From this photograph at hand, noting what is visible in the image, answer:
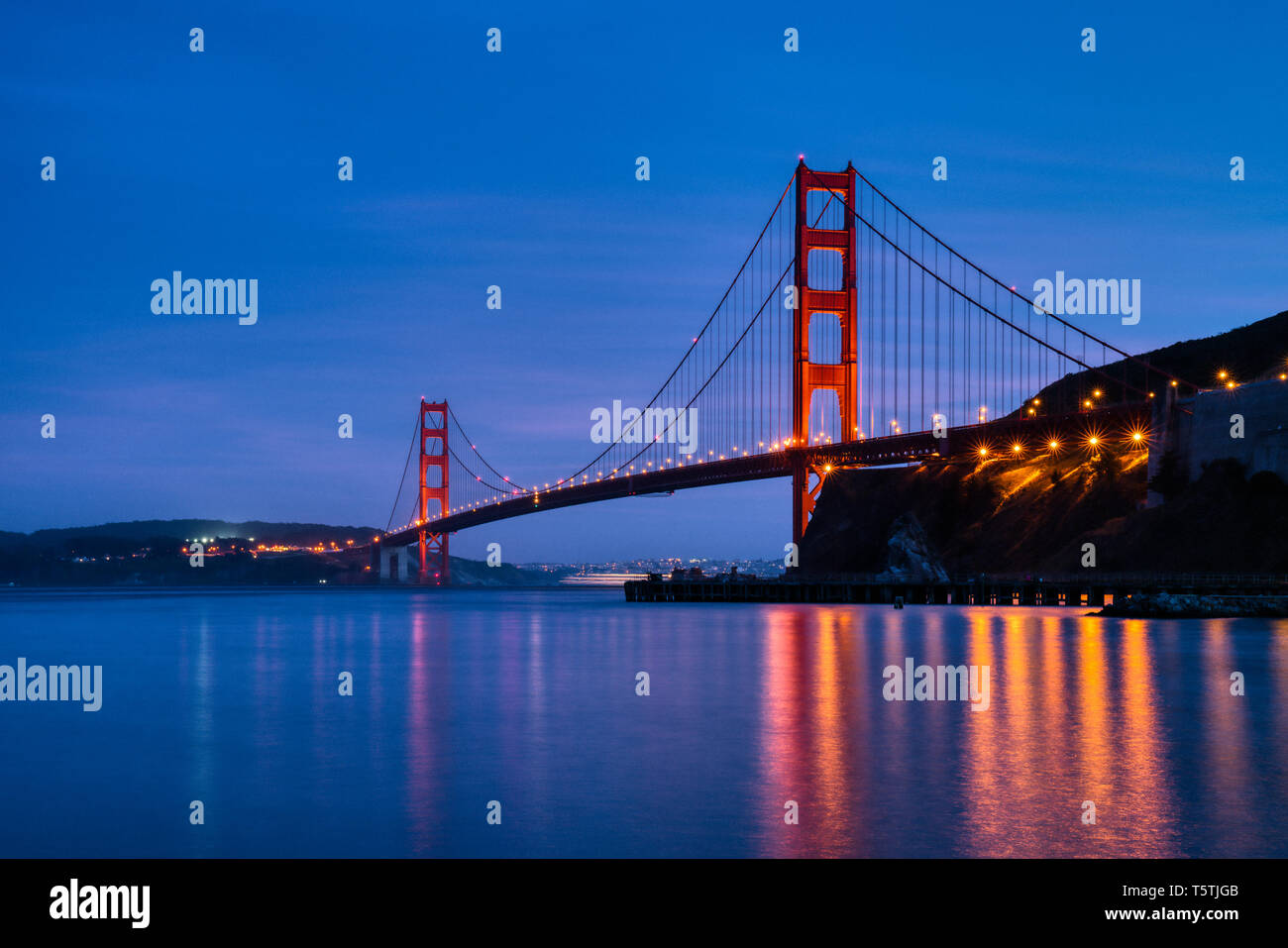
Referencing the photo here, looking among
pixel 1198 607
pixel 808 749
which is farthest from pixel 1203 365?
pixel 808 749

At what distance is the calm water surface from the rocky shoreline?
1487cm

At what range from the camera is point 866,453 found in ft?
240

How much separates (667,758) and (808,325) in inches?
2739

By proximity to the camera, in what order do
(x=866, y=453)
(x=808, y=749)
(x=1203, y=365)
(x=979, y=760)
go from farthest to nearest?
(x=1203, y=365) < (x=866, y=453) < (x=808, y=749) < (x=979, y=760)

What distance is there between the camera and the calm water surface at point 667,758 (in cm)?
1026

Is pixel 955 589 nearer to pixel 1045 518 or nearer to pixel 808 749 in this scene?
pixel 1045 518

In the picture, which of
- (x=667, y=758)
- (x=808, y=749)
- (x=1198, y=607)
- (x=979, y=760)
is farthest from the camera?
(x=1198, y=607)

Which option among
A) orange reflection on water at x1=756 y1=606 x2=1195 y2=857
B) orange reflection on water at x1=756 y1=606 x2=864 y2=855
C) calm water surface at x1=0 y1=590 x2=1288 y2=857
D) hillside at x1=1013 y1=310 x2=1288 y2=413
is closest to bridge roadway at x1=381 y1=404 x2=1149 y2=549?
hillside at x1=1013 y1=310 x2=1288 y2=413

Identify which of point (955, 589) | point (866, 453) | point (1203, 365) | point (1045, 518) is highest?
point (1203, 365)

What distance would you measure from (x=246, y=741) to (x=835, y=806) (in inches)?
350

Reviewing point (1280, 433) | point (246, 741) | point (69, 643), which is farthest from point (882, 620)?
point (246, 741)

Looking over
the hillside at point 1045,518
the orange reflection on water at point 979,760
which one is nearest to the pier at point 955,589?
the hillside at point 1045,518

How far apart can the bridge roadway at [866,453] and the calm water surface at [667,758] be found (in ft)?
123
